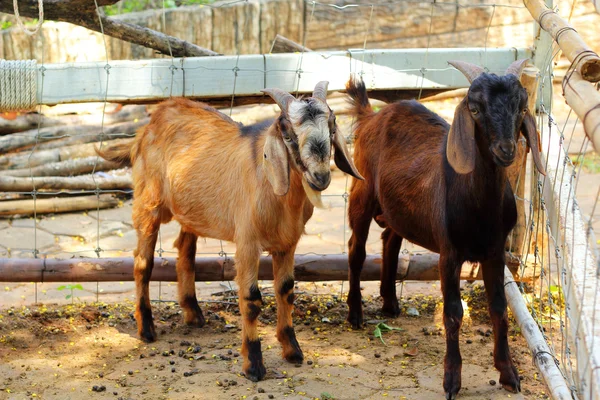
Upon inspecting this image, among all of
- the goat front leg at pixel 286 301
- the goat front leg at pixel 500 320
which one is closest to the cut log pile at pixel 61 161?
the goat front leg at pixel 286 301

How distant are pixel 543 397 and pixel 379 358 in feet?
3.35

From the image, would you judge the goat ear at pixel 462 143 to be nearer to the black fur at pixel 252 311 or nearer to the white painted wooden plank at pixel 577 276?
the white painted wooden plank at pixel 577 276

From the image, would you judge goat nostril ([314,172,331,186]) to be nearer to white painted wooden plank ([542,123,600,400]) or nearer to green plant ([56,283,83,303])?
white painted wooden plank ([542,123,600,400])

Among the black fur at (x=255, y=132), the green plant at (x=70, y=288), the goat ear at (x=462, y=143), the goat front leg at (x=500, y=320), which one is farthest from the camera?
the green plant at (x=70, y=288)

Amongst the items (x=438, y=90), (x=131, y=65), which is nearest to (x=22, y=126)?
(x=131, y=65)

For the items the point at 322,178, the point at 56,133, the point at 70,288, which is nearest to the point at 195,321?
the point at 70,288

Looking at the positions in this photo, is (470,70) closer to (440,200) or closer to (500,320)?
(440,200)

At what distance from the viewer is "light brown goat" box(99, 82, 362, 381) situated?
171 inches

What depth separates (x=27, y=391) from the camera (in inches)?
178

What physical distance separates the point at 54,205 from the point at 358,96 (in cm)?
420

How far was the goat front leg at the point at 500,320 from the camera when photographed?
453cm

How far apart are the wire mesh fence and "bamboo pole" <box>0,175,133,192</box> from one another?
5 cm

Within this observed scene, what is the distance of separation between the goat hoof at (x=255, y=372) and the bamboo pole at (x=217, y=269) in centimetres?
107

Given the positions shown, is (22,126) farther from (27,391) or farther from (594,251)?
(594,251)
